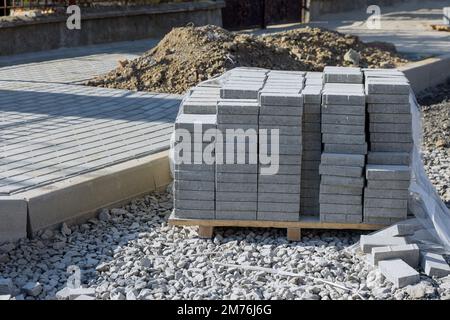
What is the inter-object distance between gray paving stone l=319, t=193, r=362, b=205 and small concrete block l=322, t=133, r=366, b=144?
0.40 metres

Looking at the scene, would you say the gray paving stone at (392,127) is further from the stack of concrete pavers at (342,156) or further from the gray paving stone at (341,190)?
the gray paving stone at (341,190)

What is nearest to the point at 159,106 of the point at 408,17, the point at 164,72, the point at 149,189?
the point at 164,72

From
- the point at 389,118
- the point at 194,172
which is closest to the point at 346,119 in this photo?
the point at 389,118

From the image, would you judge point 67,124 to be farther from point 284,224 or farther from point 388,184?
point 388,184

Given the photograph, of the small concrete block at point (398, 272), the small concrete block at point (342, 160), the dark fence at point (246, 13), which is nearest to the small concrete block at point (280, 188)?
the small concrete block at point (342, 160)

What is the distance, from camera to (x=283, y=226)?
6.82 meters

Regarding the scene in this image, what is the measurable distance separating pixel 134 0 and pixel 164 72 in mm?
6343

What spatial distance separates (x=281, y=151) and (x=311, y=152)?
30 centimetres

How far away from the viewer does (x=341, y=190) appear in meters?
6.76

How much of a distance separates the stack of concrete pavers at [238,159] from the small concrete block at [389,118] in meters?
0.89

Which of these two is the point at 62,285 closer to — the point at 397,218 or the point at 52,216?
the point at 52,216

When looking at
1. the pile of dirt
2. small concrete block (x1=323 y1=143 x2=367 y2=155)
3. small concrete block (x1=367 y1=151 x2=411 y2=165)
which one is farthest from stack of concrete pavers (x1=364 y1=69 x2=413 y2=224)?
the pile of dirt

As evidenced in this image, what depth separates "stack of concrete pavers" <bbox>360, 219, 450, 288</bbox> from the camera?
235 inches

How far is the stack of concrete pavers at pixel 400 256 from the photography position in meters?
5.97
